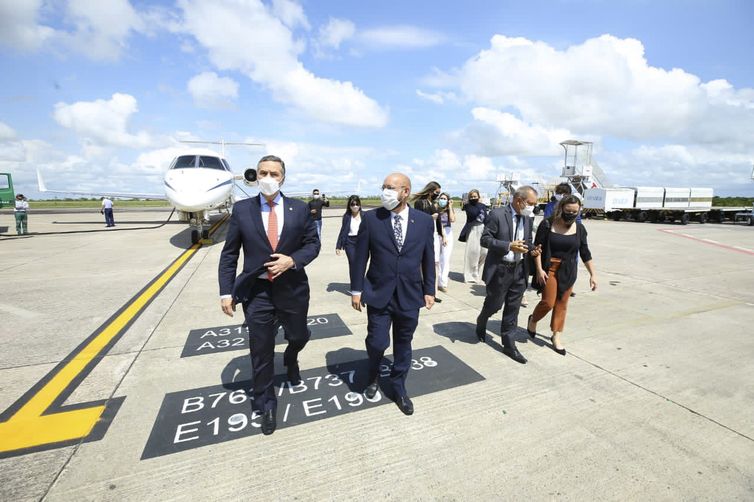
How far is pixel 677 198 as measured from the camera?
24359 millimetres

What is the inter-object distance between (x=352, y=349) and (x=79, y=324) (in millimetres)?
3806

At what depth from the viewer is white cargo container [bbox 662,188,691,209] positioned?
2427 centimetres

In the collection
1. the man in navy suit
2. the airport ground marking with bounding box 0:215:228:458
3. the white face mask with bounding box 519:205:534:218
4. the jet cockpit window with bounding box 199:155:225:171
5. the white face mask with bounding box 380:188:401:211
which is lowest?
the airport ground marking with bounding box 0:215:228:458

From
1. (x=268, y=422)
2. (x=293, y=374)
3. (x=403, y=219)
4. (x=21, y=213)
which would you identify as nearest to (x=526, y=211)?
(x=403, y=219)

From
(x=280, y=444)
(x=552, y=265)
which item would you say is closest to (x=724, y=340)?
(x=552, y=265)

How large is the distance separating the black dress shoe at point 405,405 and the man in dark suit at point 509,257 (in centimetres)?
157

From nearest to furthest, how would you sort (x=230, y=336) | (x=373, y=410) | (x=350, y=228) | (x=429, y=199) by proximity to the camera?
(x=373, y=410) → (x=230, y=336) → (x=429, y=199) → (x=350, y=228)

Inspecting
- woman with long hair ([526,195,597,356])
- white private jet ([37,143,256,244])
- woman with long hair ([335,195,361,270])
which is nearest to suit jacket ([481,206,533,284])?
woman with long hair ([526,195,597,356])

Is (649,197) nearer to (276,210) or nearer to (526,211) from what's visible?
(526,211)

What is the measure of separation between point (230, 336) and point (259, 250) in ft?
7.39

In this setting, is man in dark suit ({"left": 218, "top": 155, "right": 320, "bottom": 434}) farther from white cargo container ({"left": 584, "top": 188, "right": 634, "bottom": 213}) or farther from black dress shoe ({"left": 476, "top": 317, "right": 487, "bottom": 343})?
white cargo container ({"left": 584, "top": 188, "right": 634, "bottom": 213})

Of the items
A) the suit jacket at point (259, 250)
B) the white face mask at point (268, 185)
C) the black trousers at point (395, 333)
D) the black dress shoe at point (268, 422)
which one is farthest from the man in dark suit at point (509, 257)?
the black dress shoe at point (268, 422)

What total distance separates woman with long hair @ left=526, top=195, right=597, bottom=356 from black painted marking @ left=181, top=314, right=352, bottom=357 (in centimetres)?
253

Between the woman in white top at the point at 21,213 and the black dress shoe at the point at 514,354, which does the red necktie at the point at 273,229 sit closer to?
the black dress shoe at the point at 514,354
